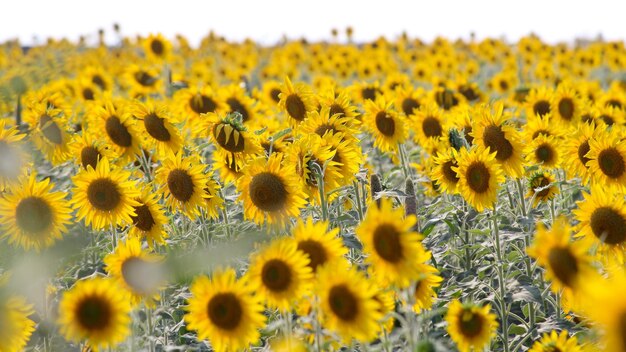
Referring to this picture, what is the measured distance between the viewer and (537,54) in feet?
61.0

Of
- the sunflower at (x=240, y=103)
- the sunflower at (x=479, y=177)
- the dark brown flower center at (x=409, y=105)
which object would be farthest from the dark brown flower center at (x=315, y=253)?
the dark brown flower center at (x=409, y=105)

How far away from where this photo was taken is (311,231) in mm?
3143

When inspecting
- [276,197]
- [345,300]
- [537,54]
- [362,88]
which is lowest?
[345,300]

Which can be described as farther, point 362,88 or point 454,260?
point 362,88

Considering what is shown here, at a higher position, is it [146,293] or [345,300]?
[146,293]

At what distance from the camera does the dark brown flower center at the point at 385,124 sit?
5922 millimetres

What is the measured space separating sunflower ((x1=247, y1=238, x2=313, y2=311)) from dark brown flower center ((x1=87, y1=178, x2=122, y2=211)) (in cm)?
153

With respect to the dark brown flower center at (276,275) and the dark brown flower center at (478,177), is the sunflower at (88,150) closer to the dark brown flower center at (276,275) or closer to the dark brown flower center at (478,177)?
the dark brown flower center at (478,177)

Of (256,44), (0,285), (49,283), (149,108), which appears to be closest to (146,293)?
(0,285)

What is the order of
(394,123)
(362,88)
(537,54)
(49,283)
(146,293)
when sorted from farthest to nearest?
(537,54)
(362,88)
(394,123)
(49,283)
(146,293)

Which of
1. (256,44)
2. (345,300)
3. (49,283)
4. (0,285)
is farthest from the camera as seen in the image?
(256,44)

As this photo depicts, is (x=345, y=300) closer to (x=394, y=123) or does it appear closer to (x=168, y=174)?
(x=168, y=174)

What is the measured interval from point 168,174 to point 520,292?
2036 millimetres

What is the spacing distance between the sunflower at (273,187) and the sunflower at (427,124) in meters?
2.58
